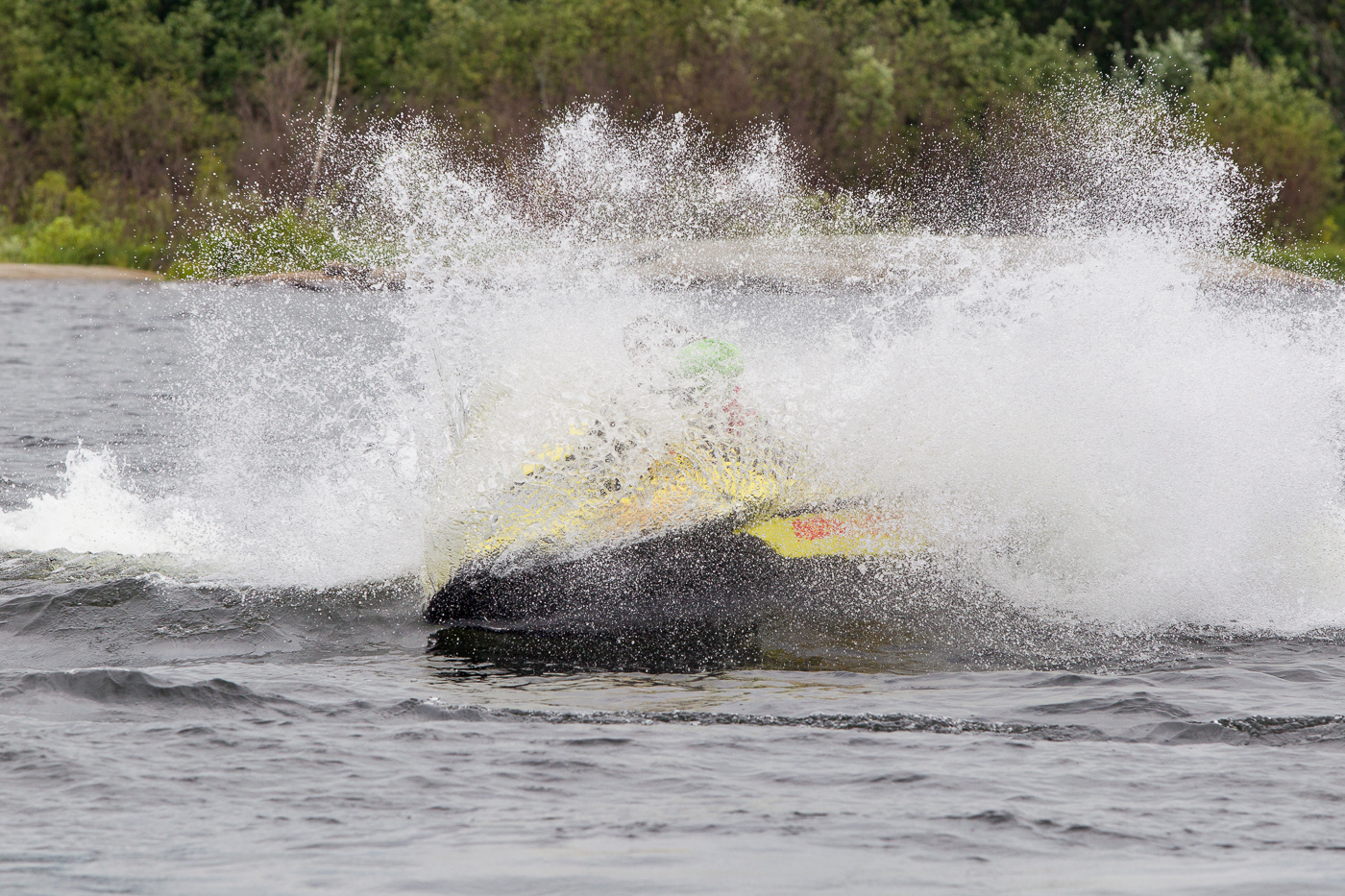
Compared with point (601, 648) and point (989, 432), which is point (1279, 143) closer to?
point (989, 432)

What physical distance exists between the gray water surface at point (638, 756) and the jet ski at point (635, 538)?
33 centimetres

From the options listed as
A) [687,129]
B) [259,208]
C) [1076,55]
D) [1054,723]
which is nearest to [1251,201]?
[1076,55]

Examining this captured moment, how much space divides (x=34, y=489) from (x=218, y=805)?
6.07m

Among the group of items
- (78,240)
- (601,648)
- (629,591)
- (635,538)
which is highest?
(78,240)

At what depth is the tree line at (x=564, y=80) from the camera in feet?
128

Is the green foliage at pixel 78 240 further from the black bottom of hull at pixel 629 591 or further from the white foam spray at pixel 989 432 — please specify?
the black bottom of hull at pixel 629 591

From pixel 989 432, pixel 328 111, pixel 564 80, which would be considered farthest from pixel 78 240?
pixel 989 432

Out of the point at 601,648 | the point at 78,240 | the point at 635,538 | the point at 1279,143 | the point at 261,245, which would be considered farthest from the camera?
the point at 1279,143

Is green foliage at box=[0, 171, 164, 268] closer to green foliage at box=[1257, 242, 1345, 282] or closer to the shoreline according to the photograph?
the shoreline

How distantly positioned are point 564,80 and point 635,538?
121ft

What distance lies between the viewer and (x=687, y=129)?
3806 centimetres

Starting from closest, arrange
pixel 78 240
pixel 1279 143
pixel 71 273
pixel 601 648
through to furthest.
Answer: pixel 601 648 → pixel 71 273 → pixel 78 240 → pixel 1279 143

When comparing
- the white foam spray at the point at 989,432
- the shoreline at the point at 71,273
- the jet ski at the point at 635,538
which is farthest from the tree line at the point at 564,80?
the jet ski at the point at 635,538

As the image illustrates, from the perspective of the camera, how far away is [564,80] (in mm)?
42562
